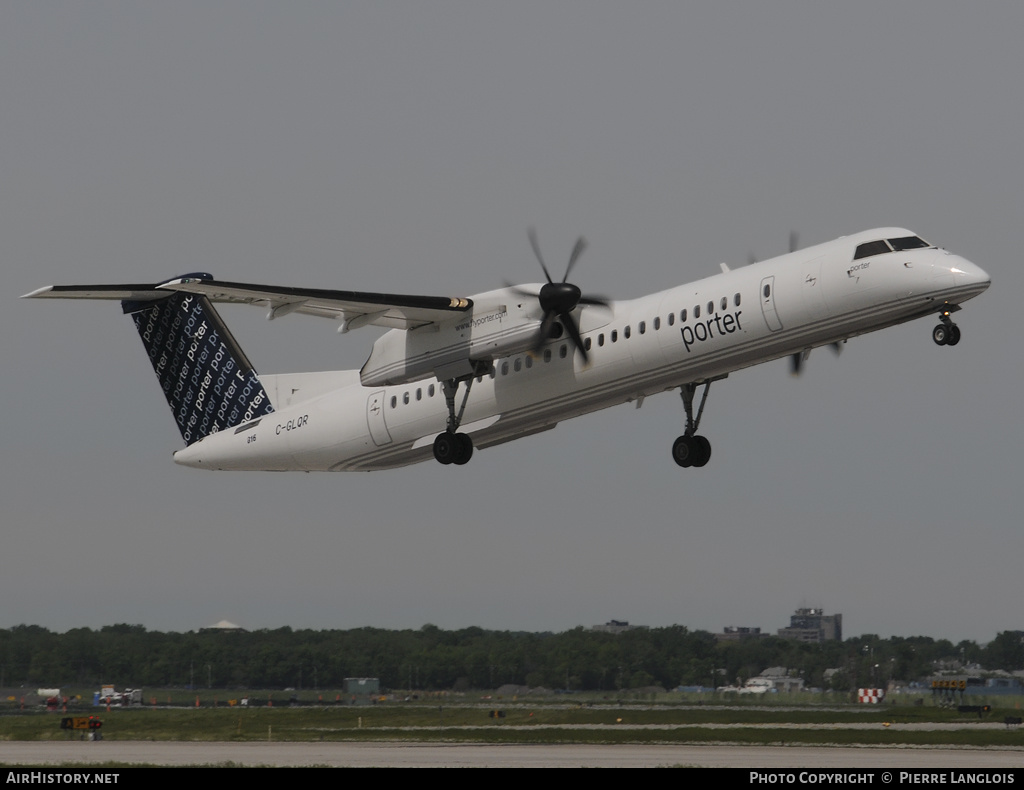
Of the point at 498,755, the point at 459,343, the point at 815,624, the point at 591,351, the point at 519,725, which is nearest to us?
the point at 591,351

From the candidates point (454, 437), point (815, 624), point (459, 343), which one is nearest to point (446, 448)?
point (454, 437)

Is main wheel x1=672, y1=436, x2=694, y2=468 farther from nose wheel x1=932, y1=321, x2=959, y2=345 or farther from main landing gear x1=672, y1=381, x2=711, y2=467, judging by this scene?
nose wheel x1=932, y1=321, x2=959, y2=345

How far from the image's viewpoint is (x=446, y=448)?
1240 inches

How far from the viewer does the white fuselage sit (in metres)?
26.4

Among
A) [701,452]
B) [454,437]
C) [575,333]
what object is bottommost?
[701,452]

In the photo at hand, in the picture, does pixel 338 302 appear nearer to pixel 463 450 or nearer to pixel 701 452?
pixel 463 450

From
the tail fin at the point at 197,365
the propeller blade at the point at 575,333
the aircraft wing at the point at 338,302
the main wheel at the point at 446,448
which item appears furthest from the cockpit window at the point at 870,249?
the tail fin at the point at 197,365

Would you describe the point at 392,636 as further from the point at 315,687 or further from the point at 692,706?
the point at 692,706

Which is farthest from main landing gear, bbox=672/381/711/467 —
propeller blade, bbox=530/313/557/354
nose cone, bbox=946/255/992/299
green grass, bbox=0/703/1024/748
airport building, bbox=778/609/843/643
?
airport building, bbox=778/609/843/643

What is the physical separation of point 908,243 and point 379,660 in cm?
4124

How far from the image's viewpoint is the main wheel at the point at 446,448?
31.3 meters

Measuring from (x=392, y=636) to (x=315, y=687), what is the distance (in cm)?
473

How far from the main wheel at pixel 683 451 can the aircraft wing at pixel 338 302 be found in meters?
5.93
